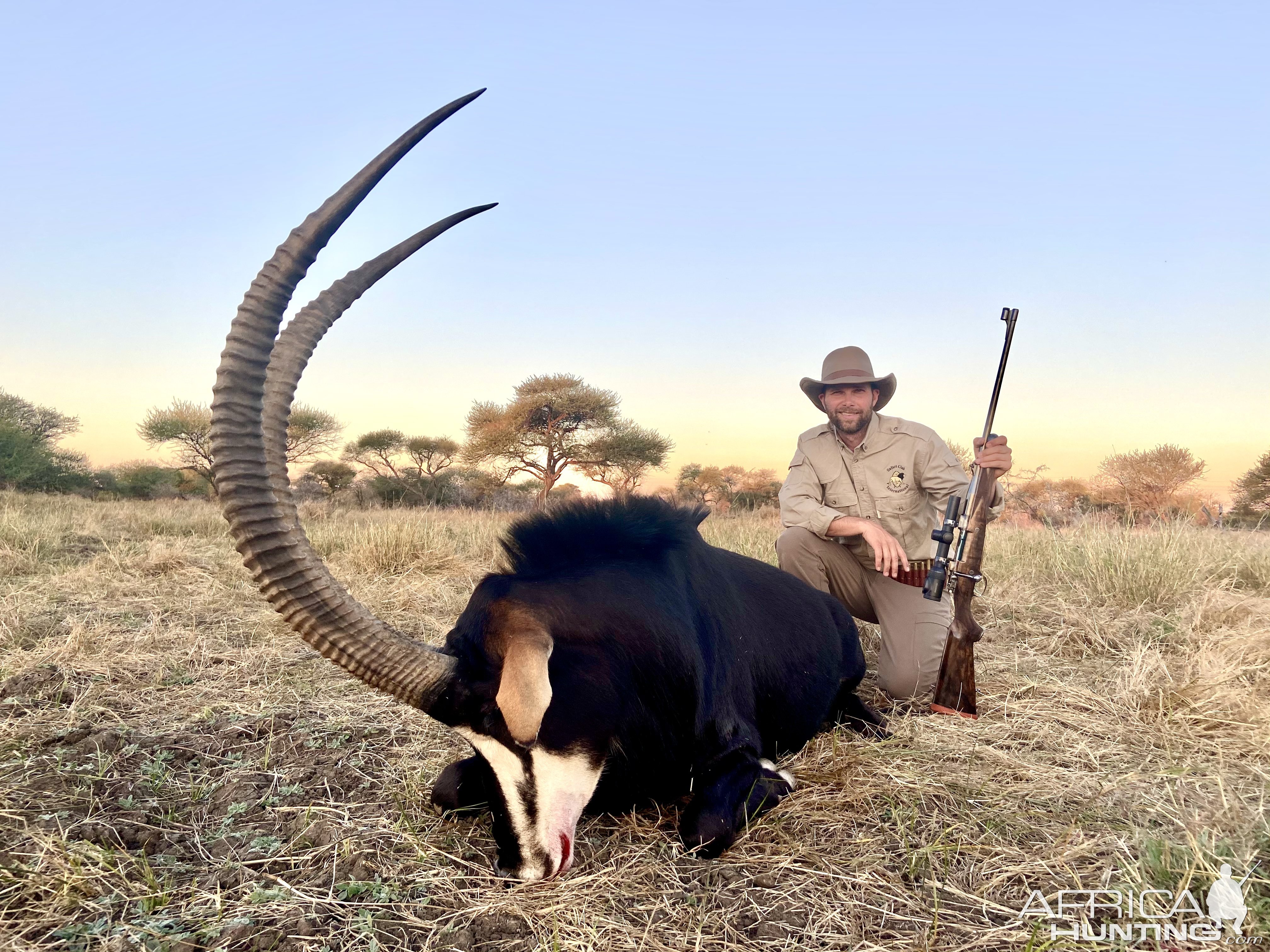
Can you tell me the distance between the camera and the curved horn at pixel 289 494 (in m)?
1.75

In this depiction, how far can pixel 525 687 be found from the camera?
6.44 feet

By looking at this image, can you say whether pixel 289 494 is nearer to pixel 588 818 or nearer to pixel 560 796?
pixel 560 796

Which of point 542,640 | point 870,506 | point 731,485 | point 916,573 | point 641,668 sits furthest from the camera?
point 731,485

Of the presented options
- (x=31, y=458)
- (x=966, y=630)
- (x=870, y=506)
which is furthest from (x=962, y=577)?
(x=31, y=458)

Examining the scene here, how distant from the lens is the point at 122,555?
7711 mm

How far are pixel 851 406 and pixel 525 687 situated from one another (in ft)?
10.7

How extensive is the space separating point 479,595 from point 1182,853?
6.93ft

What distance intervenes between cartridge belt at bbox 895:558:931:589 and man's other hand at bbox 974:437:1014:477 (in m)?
0.76

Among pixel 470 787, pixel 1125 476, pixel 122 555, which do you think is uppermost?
pixel 1125 476

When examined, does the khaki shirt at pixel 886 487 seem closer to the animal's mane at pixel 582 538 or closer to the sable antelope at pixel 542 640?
the sable antelope at pixel 542 640

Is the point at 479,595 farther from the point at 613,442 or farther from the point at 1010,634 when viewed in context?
the point at 613,442

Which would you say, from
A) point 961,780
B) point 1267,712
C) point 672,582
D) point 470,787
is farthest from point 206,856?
point 1267,712

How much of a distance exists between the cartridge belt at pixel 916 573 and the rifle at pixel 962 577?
381 mm

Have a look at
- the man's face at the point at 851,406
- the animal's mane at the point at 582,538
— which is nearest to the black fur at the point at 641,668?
the animal's mane at the point at 582,538
